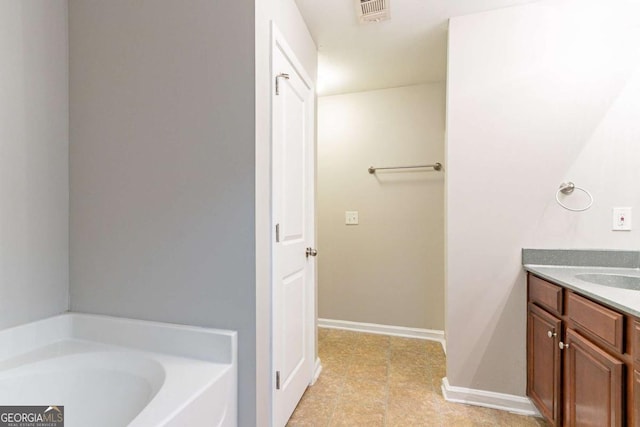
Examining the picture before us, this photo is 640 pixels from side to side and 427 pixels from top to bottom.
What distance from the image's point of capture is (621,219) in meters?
1.68

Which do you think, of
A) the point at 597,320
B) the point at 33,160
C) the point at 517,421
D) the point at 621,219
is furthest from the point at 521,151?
the point at 33,160

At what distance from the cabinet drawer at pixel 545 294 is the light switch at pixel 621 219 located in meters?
0.53

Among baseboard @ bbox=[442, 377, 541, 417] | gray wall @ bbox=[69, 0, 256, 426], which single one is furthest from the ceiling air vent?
baseboard @ bbox=[442, 377, 541, 417]


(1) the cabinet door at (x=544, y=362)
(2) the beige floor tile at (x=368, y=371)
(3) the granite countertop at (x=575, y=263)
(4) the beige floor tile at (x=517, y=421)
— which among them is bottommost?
(4) the beige floor tile at (x=517, y=421)

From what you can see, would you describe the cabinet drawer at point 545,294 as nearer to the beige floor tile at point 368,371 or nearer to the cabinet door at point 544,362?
the cabinet door at point 544,362

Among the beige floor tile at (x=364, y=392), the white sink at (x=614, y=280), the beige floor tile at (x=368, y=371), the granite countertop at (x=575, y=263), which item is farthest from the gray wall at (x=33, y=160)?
the white sink at (x=614, y=280)

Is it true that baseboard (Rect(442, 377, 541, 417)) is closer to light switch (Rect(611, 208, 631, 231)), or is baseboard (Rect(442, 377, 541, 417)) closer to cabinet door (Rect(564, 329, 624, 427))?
cabinet door (Rect(564, 329, 624, 427))

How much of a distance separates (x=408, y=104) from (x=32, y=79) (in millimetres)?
2661

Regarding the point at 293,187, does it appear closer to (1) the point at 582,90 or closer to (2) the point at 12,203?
(2) the point at 12,203

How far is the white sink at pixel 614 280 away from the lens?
1484 millimetres

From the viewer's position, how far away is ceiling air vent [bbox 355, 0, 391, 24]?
180 centimetres

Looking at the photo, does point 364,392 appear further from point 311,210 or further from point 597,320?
point 597,320

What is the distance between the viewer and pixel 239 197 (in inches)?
49.6

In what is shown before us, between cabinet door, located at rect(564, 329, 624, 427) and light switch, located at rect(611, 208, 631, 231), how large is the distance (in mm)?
771
